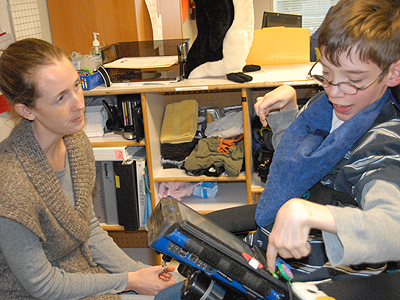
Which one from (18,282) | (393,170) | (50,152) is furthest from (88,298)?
(393,170)

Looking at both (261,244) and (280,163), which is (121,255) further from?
(280,163)

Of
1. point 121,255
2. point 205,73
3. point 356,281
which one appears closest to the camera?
point 356,281

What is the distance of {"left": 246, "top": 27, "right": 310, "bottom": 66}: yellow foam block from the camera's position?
6.72 ft

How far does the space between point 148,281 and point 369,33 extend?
38.9 inches

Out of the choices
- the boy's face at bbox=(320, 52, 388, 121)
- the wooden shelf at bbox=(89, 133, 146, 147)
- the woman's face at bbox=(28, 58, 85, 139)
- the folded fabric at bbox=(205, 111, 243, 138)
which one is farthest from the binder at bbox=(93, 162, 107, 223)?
the boy's face at bbox=(320, 52, 388, 121)

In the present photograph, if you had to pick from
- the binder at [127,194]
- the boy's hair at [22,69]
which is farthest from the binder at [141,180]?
the boy's hair at [22,69]

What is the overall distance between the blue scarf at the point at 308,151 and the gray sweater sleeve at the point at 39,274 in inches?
22.5

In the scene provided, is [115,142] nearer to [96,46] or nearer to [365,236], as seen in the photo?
[96,46]

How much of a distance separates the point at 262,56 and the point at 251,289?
1.63 meters

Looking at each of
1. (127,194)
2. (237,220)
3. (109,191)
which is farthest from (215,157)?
(237,220)

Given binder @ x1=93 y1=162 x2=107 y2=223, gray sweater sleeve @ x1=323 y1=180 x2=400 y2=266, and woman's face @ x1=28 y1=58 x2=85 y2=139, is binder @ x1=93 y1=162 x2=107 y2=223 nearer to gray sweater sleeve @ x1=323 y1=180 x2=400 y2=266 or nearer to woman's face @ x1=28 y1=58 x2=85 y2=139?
woman's face @ x1=28 y1=58 x2=85 y2=139

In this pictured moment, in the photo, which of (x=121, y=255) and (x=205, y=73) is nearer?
(x=121, y=255)

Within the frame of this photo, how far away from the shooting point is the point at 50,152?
1192 mm

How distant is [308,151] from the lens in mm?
890
